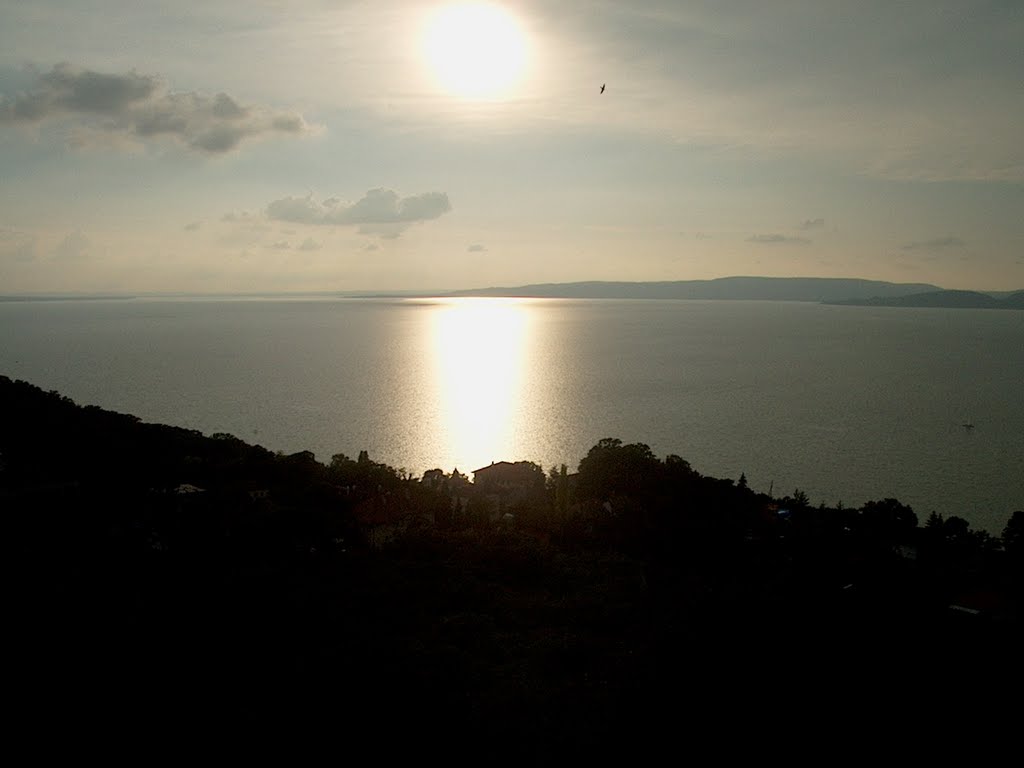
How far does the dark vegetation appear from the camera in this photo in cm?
1088

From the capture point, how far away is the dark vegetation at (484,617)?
1088 centimetres

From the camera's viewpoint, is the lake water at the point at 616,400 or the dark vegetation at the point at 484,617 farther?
the lake water at the point at 616,400

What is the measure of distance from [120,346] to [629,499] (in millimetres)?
106868

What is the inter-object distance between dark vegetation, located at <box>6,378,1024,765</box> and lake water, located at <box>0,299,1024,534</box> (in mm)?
15971

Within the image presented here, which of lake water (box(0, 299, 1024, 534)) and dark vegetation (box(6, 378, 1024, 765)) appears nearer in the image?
dark vegetation (box(6, 378, 1024, 765))

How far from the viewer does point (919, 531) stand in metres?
27.1

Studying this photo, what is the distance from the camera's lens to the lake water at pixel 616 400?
148ft

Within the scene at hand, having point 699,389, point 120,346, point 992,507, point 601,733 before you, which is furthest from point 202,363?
point 601,733

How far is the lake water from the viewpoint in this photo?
45.0 meters

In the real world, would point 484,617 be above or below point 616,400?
above

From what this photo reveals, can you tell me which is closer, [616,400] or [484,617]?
[484,617]

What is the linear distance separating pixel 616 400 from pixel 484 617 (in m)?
53.8

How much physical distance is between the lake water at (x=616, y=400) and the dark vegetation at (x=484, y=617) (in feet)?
52.4

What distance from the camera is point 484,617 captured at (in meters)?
15.3
